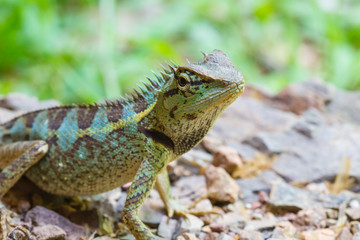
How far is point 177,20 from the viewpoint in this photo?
32.3ft

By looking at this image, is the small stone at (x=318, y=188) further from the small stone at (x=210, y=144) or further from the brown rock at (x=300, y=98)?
the brown rock at (x=300, y=98)

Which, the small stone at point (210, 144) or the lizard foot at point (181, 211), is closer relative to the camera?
the lizard foot at point (181, 211)

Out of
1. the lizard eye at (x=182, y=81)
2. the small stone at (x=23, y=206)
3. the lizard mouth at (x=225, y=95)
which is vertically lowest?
the small stone at (x=23, y=206)

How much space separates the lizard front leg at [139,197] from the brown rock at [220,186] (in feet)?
3.93

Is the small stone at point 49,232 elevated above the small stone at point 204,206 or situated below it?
below

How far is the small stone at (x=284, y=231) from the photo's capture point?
405 centimetres

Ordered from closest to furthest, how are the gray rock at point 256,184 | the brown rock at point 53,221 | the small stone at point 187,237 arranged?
the small stone at point 187,237 < the brown rock at point 53,221 < the gray rock at point 256,184

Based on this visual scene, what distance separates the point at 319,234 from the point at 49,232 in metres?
2.66

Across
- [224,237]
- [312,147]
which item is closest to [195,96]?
[224,237]

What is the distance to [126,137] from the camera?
12.9 feet

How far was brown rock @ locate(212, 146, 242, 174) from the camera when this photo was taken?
5047 millimetres

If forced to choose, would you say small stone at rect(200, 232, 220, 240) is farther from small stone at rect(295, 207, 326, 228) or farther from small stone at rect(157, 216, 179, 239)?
small stone at rect(295, 207, 326, 228)

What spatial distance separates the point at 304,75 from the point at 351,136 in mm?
3892

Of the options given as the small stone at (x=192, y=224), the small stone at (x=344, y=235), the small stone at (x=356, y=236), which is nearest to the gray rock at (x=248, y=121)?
the small stone at (x=192, y=224)
